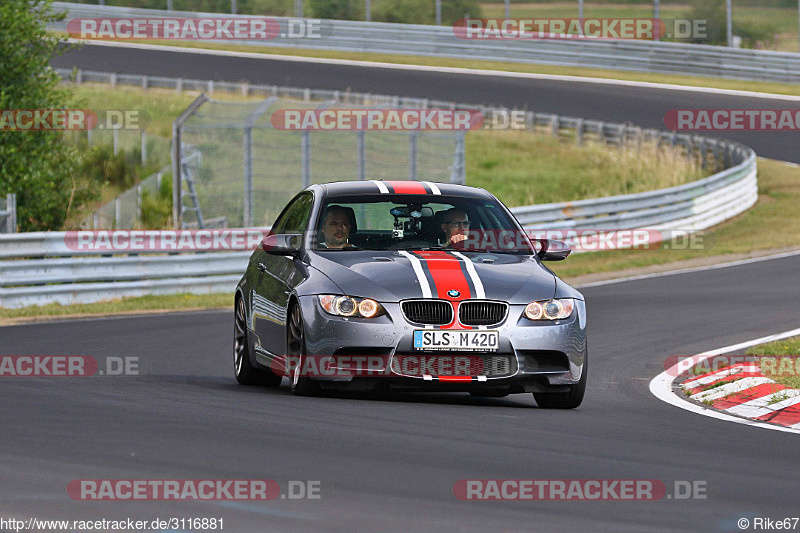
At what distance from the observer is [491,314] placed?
9.28m

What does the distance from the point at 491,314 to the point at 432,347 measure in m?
0.45

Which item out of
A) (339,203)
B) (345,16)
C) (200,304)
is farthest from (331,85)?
(339,203)

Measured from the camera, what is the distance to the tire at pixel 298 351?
9453 mm

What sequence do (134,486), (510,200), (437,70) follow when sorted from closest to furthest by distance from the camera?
(134,486)
(510,200)
(437,70)

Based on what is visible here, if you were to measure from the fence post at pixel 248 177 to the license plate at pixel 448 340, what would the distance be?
1357cm

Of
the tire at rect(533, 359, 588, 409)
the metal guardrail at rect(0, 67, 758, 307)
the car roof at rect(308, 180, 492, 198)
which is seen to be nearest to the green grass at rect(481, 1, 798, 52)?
the metal guardrail at rect(0, 67, 758, 307)

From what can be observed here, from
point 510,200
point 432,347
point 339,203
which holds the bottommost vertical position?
point 510,200

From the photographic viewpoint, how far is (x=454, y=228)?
34.0ft

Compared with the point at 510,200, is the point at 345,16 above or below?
above

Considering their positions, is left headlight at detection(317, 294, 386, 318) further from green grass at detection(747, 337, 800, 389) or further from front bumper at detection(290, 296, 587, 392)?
green grass at detection(747, 337, 800, 389)

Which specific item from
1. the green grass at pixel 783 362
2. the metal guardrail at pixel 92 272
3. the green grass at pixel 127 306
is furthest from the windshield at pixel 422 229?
the metal guardrail at pixel 92 272

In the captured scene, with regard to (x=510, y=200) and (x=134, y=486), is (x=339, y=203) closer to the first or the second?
(x=134, y=486)

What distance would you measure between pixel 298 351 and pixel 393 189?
5.61ft

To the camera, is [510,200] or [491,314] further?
[510,200]
